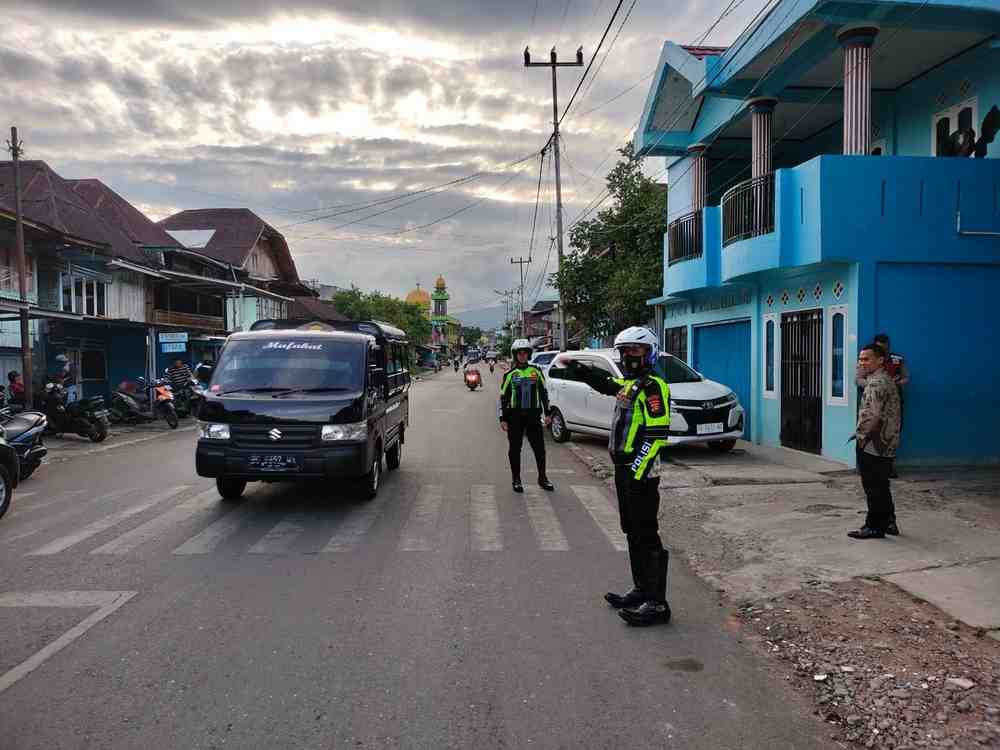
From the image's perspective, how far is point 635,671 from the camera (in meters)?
4.35

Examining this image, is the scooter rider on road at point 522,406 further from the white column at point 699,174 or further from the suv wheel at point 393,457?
the white column at point 699,174

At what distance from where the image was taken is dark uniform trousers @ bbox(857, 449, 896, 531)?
7.03 meters

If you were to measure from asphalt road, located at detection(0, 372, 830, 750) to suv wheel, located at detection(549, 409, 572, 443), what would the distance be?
7646mm

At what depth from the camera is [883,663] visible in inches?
177

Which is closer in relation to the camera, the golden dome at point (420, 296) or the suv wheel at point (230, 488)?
the suv wheel at point (230, 488)

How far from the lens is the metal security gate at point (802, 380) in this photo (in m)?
12.8

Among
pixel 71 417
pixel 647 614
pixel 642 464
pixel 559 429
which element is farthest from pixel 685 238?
pixel 71 417

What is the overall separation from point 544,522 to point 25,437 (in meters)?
7.42

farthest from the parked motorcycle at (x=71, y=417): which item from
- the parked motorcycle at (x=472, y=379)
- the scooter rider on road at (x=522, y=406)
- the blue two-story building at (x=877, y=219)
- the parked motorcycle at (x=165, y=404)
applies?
the parked motorcycle at (x=472, y=379)

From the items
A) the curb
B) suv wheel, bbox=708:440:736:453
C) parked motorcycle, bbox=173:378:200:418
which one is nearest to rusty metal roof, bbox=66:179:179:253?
parked motorcycle, bbox=173:378:200:418

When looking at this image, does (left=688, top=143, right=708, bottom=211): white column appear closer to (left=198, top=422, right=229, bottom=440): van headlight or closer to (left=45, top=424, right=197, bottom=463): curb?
(left=198, top=422, right=229, bottom=440): van headlight

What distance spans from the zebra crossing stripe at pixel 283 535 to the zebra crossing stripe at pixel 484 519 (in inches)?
67.2

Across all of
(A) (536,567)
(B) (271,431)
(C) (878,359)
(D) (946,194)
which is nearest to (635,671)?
(A) (536,567)

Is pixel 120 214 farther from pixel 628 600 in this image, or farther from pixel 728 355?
pixel 628 600
